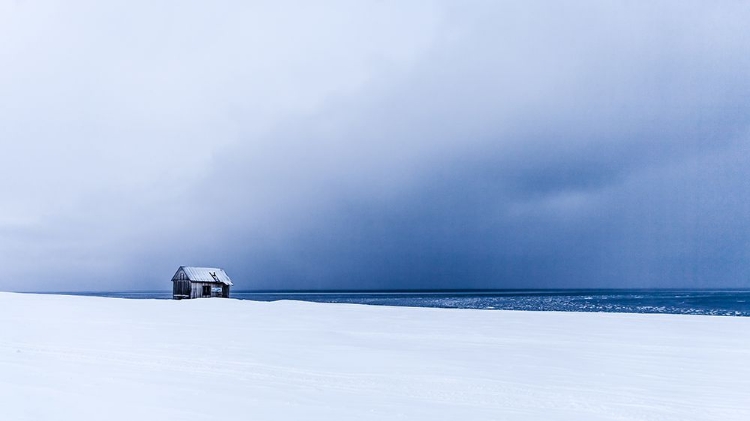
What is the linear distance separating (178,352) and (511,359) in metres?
9.92

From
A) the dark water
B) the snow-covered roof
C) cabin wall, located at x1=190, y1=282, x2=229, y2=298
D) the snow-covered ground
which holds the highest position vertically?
the snow-covered roof

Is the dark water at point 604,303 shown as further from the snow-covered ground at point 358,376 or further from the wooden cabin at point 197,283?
the snow-covered ground at point 358,376

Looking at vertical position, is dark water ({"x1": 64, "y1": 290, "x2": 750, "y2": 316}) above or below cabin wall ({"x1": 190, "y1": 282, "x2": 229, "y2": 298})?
below

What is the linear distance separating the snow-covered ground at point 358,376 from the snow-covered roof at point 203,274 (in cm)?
3796

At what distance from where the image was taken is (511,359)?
599 inches

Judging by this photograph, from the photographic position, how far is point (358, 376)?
38.7 feet

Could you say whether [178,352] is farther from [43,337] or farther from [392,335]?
[392,335]

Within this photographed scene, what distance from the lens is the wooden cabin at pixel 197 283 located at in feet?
192

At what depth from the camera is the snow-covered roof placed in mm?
59062

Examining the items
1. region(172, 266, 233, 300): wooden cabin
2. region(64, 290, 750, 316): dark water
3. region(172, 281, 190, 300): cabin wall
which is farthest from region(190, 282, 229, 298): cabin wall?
region(64, 290, 750, 316): dark water

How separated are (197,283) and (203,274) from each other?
5.96ft

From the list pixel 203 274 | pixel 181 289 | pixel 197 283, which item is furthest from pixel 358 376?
pixel 203 274

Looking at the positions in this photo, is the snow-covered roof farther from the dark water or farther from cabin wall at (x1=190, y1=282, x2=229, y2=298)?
the dark water

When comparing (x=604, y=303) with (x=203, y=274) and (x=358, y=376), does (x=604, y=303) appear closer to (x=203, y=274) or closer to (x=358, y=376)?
(x=203, y=274)
